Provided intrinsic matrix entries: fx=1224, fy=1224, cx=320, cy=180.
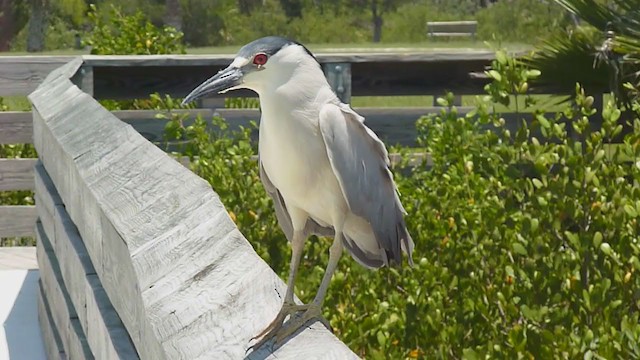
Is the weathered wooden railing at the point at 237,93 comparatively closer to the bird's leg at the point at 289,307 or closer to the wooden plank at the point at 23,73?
the wooden plank at the point at 23,73

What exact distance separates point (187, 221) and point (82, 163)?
1.34 metres

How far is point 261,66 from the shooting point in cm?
254

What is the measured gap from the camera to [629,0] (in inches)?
258

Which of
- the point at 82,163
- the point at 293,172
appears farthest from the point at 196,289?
the point at 82,163

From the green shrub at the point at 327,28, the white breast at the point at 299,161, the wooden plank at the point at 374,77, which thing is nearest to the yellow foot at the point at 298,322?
the white breast at the point at 299,161

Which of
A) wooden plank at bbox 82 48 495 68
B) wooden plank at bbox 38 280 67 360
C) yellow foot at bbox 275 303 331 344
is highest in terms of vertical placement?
yellow foot at bbox 275 303 331 344

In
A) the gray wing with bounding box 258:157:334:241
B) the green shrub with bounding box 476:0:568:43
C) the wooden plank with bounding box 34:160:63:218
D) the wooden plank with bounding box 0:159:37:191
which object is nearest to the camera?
the gray wing with bounding box 258:157:334:241

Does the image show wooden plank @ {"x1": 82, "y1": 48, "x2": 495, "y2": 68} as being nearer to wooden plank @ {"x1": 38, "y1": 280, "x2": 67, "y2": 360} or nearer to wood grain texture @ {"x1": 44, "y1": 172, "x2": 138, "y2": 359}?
wooden plank @ {"x1": 38, "y1": 280, "x2": 67, "y2": 360}

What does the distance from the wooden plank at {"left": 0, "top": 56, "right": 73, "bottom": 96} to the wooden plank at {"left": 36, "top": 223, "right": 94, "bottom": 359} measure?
Answer: 160 centimetres

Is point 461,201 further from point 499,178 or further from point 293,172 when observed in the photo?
point 293,172

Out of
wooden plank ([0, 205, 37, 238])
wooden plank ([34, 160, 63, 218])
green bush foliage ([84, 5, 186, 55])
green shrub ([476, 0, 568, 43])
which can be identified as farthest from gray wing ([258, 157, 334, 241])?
green shrub ([476, 0, 568, 43])

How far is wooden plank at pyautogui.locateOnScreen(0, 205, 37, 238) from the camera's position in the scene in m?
7.89

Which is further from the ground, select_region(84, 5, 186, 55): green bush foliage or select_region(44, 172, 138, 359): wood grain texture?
select_region(44, 172, 138, 359): wood grain texture

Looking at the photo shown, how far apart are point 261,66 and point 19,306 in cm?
401
